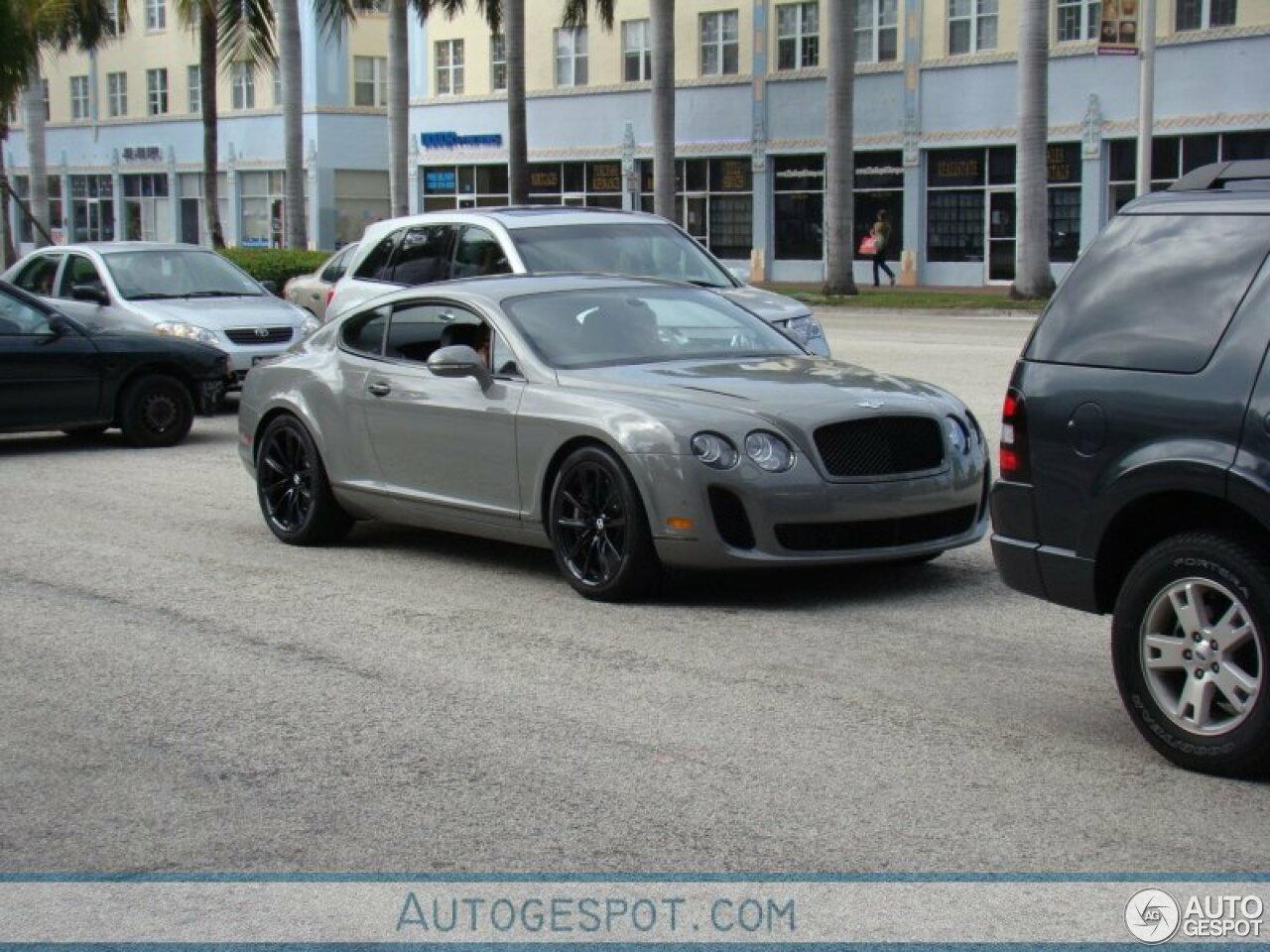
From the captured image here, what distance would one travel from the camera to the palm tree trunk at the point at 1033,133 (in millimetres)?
33844

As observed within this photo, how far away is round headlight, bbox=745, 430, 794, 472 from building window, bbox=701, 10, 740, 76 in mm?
44446

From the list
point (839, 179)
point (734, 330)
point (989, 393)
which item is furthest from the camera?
point (839, 179)

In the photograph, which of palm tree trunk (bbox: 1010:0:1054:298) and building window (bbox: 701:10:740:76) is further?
building window (bbox: 701:10:740:76)

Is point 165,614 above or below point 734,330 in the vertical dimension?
below

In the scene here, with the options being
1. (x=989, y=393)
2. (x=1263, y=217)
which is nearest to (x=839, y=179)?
(x=989, y=393)

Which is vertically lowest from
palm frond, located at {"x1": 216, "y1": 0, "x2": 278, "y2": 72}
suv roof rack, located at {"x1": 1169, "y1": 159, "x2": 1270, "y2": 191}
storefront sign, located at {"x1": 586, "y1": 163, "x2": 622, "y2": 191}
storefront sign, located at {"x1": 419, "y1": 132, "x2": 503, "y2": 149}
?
suv roof rack, located at {"x1": 1169, "y1": 159, "x2": 1270, "y2": 191}

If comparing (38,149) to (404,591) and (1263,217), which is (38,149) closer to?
(404,591)

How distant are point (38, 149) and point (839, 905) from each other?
185 ft

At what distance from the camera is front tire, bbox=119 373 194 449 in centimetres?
1575

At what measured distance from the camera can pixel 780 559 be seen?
340 inches

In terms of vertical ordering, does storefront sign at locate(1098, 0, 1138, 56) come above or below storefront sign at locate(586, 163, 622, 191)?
above

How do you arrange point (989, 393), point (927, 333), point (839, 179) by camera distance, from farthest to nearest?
point (839, 179)
point (927, 333)
point (989, 393)

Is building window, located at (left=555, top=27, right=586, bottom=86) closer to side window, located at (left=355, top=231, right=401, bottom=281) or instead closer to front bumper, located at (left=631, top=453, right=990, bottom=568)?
side window, located at (left=355, top=231, right=401, bottom=281)

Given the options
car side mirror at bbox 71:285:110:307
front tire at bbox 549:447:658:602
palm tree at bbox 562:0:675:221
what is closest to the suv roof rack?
front tire at bbox 549:447:658:602
